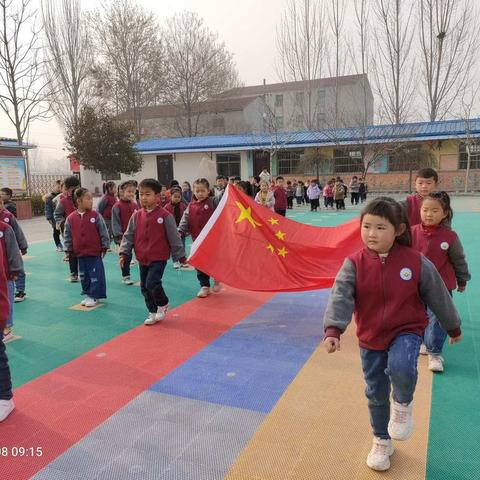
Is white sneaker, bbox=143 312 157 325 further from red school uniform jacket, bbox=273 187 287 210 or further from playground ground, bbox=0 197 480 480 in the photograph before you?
red school uniform jacket, bbox=273 187 287 210

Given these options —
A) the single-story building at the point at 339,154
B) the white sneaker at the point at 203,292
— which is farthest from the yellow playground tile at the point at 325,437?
the single-story building at the point at 339,154

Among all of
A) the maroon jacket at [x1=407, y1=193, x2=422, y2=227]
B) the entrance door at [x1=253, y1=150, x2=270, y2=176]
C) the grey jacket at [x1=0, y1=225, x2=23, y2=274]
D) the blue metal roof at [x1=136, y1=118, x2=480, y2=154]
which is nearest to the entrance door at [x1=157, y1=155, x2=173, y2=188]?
the blue metal roof at [x1=136, y1=118, x2=480, y2=154]

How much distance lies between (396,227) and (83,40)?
3151cm

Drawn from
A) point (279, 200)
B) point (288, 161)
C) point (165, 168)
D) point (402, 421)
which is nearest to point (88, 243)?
point (402, 421)

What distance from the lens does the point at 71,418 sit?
326cm

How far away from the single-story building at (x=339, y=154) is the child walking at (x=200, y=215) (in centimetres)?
2122

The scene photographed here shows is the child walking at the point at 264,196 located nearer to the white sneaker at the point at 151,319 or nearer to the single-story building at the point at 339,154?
the white sneaker at the point at 151,319

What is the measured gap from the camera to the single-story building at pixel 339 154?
2662cm

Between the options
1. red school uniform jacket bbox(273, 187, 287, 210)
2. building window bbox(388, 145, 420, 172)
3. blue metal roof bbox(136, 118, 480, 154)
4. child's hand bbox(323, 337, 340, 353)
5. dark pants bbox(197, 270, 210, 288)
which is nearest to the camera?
child's hand bbox(323, 337, 340, 353)

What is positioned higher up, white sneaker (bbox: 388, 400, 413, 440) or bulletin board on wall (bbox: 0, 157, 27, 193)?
bulletin board on wall (bbox: 0, 157, 27, 193)

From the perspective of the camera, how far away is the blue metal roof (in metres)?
26.2

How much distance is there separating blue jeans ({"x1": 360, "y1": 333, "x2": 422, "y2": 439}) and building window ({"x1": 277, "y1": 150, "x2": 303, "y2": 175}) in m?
28.9

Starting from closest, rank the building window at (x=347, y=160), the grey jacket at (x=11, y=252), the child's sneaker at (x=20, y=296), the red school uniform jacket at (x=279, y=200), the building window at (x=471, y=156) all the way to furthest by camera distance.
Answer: the grey jacket at (x=11, y=252) → the child's sneaker at (x=20, y=296) → the red school uniform jacket at (x=279, y=200) → the building window at (x=471, y=156) → the building window at (x=347, y=160)
